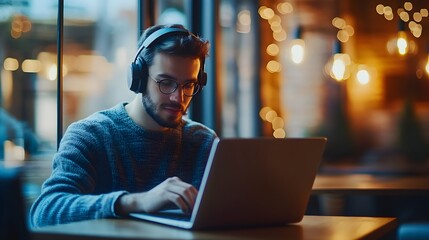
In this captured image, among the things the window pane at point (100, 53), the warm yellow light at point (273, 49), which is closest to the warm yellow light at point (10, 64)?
the window pane at point (100, 53)

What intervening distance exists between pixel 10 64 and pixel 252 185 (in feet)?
5.44

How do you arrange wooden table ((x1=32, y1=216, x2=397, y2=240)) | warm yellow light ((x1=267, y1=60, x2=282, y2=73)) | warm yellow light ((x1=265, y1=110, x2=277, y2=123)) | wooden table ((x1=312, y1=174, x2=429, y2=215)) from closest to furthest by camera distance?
wooden table ((x1=32, y1=216, x2=397, y2=240)) → wooden table ((x1=312, y1=174, x2=429, y2=215)) → warm yellow light ((x1=265, y1=110, x2=277, y2=123)) → warm yellow light ((x1=267, y1=60, x2=282, y2=73))

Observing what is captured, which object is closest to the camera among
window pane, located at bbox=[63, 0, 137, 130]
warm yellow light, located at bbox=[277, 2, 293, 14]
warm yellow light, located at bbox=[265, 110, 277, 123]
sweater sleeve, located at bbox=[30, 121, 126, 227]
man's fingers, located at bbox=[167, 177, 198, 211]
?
man's fingers, located at bbox=[167, 177, 198, 211]

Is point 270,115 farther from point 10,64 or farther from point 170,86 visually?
point 170,86

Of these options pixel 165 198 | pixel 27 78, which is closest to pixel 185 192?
pixel 165 198

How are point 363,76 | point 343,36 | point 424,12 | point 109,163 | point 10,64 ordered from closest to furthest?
point 109,163
point 10,64
point 363,76
point 424,12
point 343,36

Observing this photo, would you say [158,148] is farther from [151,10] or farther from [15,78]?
[151,10]

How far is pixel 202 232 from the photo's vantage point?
191 cm

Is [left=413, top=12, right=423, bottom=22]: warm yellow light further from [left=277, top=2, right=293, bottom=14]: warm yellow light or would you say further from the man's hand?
the man's hand

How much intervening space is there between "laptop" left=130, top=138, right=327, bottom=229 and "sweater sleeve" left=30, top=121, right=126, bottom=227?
128 millimetres

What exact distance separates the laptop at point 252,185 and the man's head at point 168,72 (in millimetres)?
465

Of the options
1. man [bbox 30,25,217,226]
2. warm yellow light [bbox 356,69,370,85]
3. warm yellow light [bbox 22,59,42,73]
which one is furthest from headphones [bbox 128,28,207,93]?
warm yellow light [bbox 356,69,370,85]

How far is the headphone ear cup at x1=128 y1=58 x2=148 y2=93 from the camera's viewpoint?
8.54 feet

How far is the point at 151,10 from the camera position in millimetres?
4043
